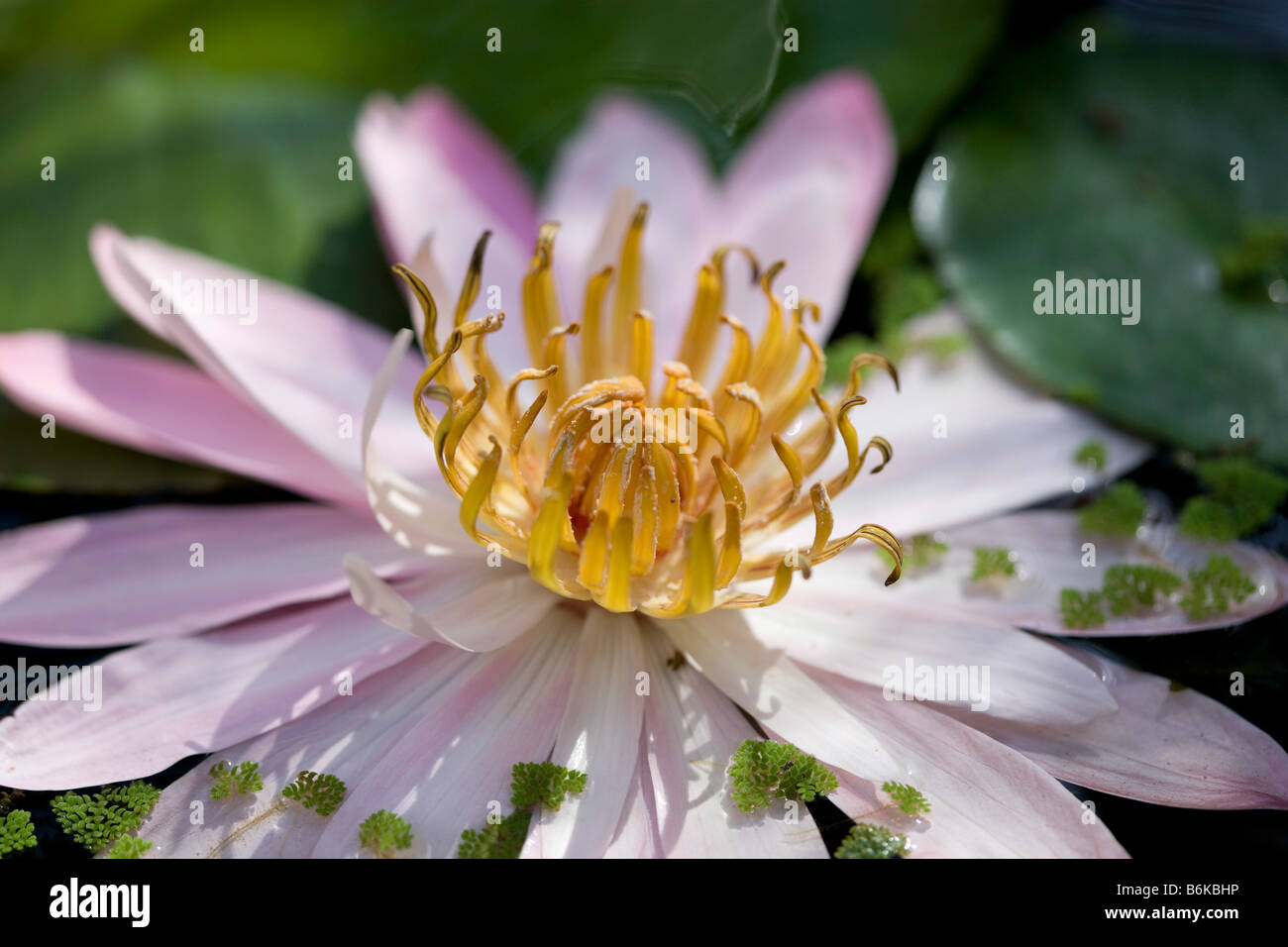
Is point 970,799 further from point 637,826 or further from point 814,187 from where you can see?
point 814,187

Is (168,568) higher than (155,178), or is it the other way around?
(155,178)

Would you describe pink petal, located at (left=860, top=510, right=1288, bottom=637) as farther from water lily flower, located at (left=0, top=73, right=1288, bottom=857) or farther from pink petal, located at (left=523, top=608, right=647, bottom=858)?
pink petal, located at (left=523, top=608, right=647, bottom=858)

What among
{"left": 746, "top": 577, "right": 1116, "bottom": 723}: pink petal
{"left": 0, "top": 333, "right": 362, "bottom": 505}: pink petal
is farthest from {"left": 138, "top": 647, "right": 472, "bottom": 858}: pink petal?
{"left": 746, "top": 577, "right": 1116, "bottom": 723}: pink petal

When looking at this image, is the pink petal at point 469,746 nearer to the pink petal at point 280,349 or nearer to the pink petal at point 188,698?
the pink petal at point 188,698

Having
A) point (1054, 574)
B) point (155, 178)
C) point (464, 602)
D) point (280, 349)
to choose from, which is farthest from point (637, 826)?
point (155, 178)
